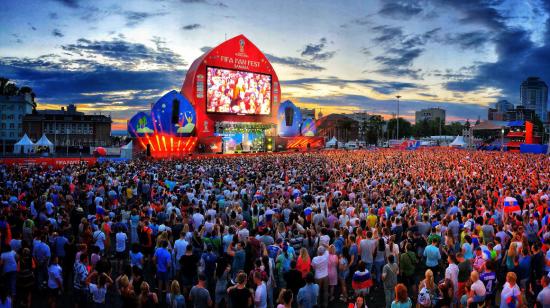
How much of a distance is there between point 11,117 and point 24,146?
3751cm

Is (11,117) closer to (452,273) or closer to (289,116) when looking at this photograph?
(289,116)

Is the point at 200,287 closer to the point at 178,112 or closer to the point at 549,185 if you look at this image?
the point at 549,185

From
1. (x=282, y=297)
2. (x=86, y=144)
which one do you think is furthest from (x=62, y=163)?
(x=86, y=144)

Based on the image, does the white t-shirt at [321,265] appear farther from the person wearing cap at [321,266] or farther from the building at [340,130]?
the building at [340,130]

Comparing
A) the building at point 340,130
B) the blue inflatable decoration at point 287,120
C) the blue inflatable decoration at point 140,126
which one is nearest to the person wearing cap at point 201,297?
the blue inflatable decoration at point 140,126

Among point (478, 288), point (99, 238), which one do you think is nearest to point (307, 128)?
point (99, 238)

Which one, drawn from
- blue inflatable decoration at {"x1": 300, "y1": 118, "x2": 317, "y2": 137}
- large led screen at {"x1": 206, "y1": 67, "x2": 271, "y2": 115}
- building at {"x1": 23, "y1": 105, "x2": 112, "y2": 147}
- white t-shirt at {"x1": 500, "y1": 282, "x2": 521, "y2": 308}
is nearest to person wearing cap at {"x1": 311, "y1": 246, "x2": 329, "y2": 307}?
white t-shirt at {"x1": 500, "y1": 282, "x2": 521, "y2": 308}

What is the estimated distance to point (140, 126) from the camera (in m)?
45.3

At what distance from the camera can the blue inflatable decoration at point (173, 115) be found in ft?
156

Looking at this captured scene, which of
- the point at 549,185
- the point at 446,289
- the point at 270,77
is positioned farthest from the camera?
the point at 270,77

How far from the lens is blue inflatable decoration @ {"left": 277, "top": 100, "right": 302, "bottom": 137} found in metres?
64.2

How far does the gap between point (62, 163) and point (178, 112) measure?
19.5m

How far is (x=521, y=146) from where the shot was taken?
61.1m

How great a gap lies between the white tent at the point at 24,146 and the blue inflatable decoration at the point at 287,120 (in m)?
34.0
